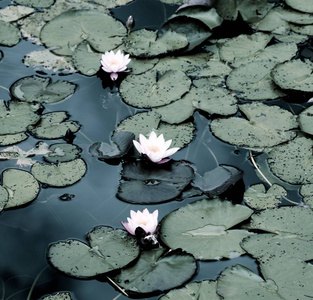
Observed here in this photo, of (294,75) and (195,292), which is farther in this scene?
(294,75)

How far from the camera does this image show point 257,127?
330 centimetres

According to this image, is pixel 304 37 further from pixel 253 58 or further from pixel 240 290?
pixel 240 290

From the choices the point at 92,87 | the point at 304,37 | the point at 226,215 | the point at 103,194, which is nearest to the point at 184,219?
the point at 226,215

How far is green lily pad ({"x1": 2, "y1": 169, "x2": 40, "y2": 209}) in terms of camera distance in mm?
2902

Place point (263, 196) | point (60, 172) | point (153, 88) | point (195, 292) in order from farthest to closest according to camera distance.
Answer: point (153, 88), point (60, 172), point (263, 196), point (195, 292)

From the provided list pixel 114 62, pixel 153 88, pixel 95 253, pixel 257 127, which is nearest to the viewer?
pixel 95 253

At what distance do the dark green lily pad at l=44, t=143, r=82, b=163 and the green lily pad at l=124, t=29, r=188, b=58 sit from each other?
98cm

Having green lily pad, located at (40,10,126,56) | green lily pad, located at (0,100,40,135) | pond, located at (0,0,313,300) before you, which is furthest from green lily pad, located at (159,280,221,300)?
green lily pad, located at (40,10,126,56)

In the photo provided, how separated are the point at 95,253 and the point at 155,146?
2.38ft

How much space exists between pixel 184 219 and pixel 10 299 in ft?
2.84

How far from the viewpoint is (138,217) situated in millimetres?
2650

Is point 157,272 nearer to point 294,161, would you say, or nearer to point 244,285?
point 244,285

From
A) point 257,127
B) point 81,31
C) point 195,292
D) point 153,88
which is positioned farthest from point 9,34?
point 195,292

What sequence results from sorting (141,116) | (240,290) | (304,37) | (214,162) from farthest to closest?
(304,37)
(141,116)
(214,162)
(240,290)
